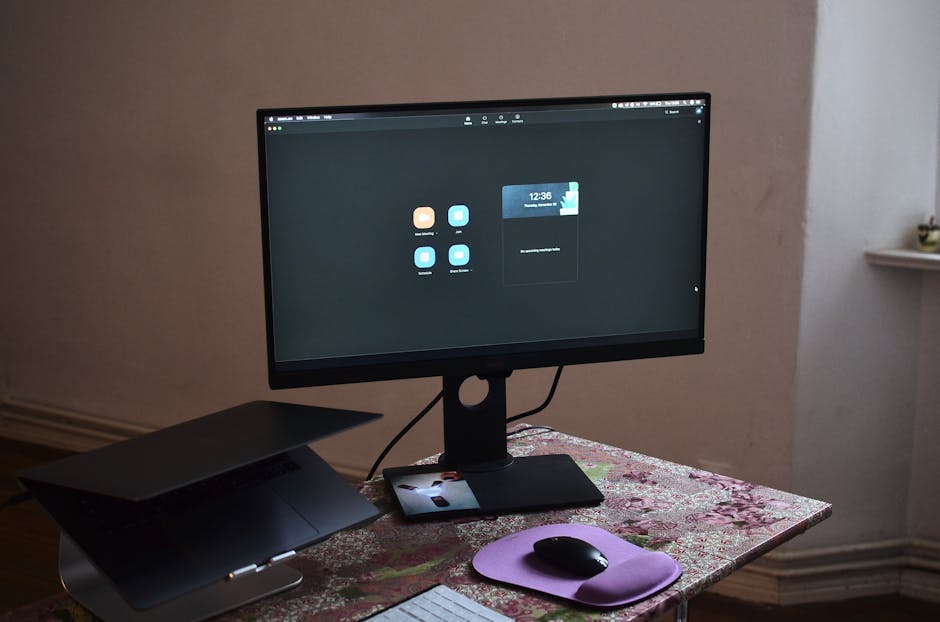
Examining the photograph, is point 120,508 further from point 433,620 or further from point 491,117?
point 491,117

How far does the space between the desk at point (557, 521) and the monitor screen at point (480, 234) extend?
19 centimetres

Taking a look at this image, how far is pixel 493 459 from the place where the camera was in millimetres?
1584

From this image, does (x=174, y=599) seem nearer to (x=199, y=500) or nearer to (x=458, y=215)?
(x=199, y=500)

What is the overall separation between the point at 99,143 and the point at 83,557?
2.45 m

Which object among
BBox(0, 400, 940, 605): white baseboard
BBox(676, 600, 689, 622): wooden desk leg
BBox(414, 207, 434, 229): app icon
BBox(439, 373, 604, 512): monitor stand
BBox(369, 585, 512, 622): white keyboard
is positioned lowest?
BBox(0, 400, 940, 605): white baseboard

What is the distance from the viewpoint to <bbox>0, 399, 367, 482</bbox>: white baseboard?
3.61 metres

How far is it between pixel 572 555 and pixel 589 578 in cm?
3

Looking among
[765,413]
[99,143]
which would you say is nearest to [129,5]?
[99,143]

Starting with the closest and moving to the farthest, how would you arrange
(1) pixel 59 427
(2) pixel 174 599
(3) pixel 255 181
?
(2) pixel 174 599
(3) pixel 255 181
(1) pixel 59 427

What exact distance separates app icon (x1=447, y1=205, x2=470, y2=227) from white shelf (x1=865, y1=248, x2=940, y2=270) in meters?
1.32

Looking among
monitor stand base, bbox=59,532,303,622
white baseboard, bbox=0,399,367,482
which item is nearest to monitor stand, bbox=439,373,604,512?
monitor stand base, bbox=59,532,303,622

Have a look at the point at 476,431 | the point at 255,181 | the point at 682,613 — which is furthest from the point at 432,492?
the point at 255,181

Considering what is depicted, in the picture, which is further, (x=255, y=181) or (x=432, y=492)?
(x=255, y=181)

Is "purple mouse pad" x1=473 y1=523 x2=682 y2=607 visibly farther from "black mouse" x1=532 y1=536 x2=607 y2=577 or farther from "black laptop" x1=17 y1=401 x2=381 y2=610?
"black laptop" x1=17 y1=401 x2=381 y2=610
